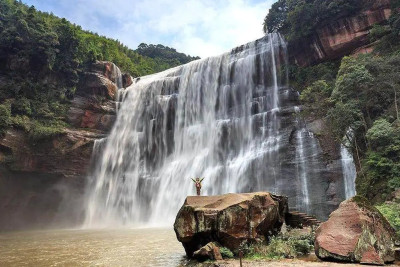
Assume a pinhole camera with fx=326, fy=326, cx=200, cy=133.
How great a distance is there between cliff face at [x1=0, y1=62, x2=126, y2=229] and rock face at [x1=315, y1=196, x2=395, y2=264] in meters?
28.8

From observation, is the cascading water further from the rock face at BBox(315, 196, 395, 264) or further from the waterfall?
the rock face at BBox(315, 196, 395, 264)

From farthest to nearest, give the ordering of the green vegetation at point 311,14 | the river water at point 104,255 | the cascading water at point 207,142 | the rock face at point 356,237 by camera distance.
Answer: the green vegetation at point 311,14, the cascading water at point 207,142, the river water at point 104,255, the rock face at point 356,237

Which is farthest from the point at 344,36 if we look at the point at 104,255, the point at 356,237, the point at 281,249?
A: the point at 104,255

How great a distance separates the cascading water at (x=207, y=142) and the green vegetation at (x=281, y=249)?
472 inches

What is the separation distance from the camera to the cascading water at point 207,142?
2422 centimetres

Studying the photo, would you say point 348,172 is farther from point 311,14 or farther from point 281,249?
point 311,14

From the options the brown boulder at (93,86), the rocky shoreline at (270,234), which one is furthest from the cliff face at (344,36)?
the rocky shoreline at (270,234)

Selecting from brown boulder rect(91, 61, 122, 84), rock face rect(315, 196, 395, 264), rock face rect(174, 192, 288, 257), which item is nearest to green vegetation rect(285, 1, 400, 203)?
rock face rect(315, 196, 395, 264)

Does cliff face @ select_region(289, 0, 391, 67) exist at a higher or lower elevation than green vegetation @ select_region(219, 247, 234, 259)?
higher

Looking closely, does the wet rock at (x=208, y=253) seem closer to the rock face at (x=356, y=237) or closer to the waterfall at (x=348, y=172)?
the rock face at (x=356, y=237)

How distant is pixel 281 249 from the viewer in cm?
988

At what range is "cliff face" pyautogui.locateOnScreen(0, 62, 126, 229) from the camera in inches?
1218

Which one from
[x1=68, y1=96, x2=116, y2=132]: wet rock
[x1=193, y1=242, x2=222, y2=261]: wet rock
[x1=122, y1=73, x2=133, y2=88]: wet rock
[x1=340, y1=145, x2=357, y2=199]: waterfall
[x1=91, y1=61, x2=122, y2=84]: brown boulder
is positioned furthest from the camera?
[x1=122, y1=73, x2=133, y2=88]: wet rock

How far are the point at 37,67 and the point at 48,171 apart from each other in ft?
37.3
